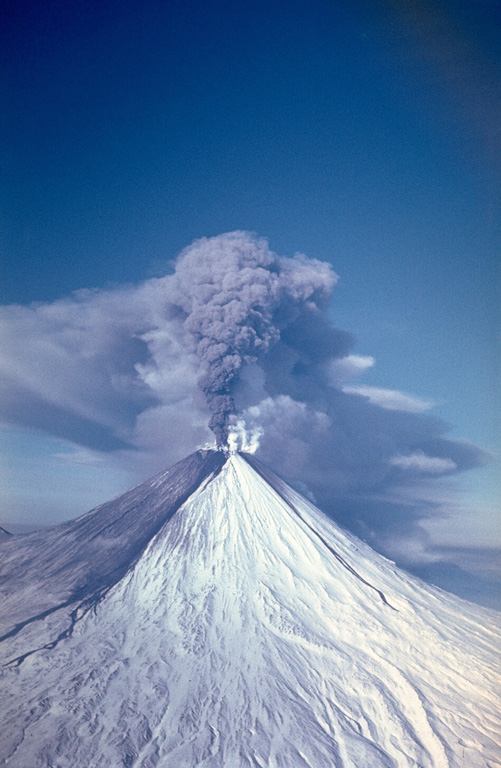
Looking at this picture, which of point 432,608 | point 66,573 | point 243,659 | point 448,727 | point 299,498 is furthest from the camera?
point 299,498

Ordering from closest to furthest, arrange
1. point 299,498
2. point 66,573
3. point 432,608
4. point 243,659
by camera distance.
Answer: point 243,659 → point 66,573 → point 432,608 → point 299,498

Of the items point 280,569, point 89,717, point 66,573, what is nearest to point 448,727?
point 280,569

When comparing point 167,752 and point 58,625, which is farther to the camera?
point 58,625

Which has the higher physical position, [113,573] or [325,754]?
[113,573]

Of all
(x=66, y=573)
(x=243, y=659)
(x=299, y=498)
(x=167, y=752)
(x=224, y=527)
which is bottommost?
(x=167, y=752)

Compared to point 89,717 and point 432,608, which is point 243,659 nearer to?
point 89,717

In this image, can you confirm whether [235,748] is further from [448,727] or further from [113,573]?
[113,573]

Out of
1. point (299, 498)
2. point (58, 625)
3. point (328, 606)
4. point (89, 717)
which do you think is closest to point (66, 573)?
point (58, 625)
